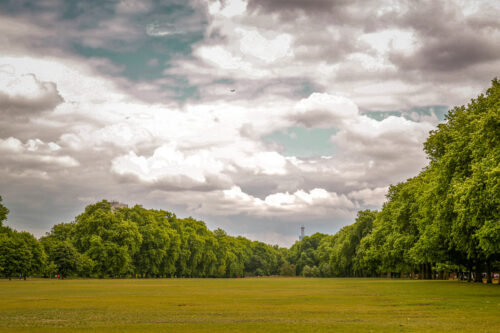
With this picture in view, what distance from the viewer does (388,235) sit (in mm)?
85812

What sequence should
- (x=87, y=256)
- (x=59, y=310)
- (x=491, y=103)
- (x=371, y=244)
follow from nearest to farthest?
(x=59, y=310) → (x=491, y=103) → (x=371, y=244) → (x=87, y=256)

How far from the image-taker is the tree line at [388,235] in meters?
36.6

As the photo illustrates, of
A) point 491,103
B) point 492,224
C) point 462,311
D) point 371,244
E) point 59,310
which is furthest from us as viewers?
point 371,244

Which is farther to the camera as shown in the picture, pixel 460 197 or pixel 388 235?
pixel 388 235

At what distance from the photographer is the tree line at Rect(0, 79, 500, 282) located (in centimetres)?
3662

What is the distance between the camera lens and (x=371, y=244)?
9394 cm

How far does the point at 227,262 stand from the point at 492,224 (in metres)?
150

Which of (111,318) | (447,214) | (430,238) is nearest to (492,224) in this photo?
(447,214)

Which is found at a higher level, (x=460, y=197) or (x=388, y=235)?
(x=460, y=197)

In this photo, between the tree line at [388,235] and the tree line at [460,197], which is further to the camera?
the tree line at [388,235]

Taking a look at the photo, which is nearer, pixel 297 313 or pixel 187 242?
pixel 297 313

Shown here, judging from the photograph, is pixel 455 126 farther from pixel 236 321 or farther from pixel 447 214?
pixel 236 321

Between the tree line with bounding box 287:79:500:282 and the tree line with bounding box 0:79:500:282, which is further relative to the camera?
the tree line with bounding box 0:79:500:282

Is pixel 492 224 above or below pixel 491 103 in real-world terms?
below
